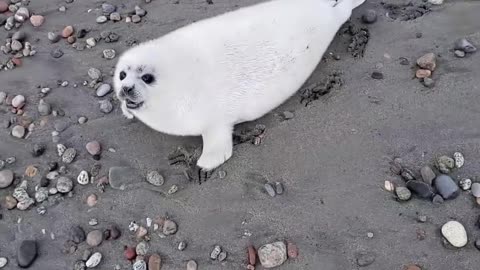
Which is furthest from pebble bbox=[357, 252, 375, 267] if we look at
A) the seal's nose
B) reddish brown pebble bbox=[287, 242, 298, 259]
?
the seal's nose

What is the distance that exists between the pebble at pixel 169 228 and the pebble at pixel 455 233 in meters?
1.24

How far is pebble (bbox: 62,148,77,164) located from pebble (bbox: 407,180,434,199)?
5.72 feet

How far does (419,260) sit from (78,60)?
2.28m

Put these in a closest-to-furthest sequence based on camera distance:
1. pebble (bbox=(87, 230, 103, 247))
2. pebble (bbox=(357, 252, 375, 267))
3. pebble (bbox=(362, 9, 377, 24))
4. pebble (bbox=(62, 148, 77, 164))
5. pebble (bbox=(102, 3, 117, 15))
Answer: pebble (bbox=(357, 252, 375, 267)), pebble (bbox=(87, 230, 103, 247)), pebble (bbox=(62, 148, 77, 164)), pebble (bbox=(362, 9, 377, 24)), pebble (bbox=(102, 3, 117, 15))

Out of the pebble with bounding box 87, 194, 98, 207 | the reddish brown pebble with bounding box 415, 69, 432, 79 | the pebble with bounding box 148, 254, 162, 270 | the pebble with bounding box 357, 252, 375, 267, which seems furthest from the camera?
the reddish brown pebble with bounding box 415, 69, 432, 79

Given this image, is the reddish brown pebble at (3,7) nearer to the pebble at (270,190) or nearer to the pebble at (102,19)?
the pebble at (102,19)

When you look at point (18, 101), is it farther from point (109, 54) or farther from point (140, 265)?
point (140, 265)

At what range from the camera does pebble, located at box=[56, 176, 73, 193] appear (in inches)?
120

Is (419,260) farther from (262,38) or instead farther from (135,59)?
(135,59)

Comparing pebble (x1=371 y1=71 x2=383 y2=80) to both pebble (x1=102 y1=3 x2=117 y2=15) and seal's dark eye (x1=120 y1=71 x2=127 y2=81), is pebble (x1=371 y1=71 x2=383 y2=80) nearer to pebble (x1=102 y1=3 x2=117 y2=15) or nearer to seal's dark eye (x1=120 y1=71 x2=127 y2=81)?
seal's dark eye (x1=120 y1=71 x2=127 y2=81)

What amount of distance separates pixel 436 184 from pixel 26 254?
197cm

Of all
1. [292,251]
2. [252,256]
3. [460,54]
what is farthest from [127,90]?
[460,54]

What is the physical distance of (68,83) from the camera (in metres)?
3.53

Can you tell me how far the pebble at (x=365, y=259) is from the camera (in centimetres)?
265
